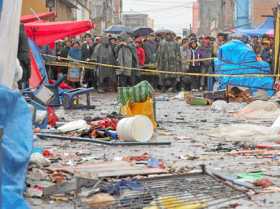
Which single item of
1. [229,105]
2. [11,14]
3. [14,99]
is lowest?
[229,105]

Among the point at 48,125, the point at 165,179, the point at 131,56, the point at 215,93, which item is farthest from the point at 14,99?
the point at 131,56

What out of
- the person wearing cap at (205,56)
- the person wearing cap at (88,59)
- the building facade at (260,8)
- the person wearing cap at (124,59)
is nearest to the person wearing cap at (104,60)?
the person wearing cap at (124,59)

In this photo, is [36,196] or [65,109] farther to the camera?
[65,109]

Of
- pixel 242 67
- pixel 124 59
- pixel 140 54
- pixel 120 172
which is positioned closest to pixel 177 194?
pixel 120 172

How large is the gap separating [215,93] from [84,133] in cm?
812

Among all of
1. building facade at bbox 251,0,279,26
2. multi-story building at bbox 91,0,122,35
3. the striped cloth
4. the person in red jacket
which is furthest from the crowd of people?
multi-story building at bbox 91,0,122,35

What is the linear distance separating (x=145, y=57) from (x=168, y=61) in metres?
0.97

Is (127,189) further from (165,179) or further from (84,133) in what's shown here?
(84,133)

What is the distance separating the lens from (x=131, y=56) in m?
22.5

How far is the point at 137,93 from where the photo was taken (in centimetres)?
1129

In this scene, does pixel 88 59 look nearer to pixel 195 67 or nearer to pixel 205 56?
pixel 195 67

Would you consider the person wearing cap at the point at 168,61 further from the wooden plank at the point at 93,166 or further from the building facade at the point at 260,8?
the building facade at the point at 260,8

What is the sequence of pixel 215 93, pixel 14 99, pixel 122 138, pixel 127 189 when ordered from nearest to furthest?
pixel 14 99, pixel 127 189, pixel 122 138, pixel 215 93

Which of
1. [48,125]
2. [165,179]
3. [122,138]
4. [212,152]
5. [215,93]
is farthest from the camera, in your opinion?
[215,93]
